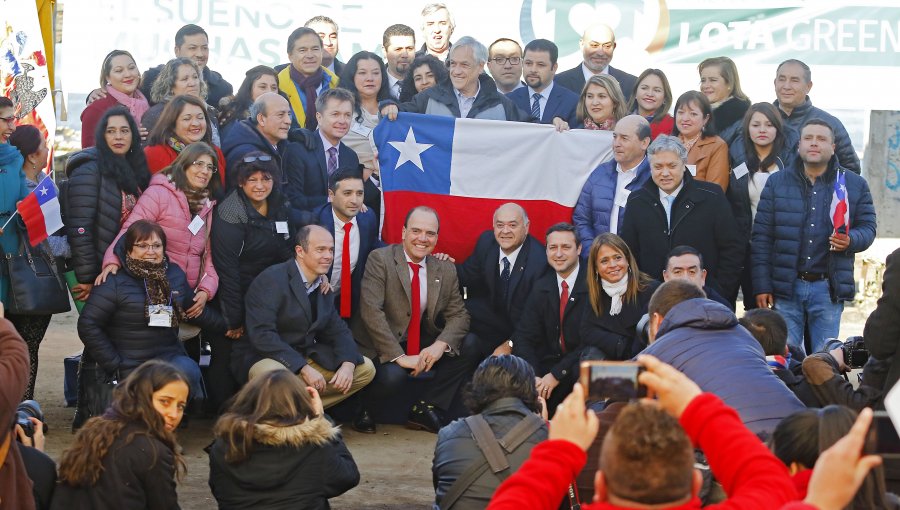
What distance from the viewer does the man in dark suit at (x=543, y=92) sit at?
33.1 ft

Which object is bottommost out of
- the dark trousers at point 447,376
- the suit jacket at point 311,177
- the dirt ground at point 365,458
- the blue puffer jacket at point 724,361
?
the dirt ground at point 365,458

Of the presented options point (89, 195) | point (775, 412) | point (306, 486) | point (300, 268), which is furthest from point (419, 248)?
point (775, 412)

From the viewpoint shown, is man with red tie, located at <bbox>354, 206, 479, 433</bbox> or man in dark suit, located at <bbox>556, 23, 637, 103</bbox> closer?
man with red tie, located at <bbox>354, 206, 479, 433</bbox>

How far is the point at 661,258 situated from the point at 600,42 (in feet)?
7.82

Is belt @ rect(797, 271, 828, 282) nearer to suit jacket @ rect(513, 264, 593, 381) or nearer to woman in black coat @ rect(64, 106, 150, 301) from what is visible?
suit jacket @ rect(513, 264, 593, 381)

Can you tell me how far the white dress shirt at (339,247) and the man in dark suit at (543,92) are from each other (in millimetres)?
1945

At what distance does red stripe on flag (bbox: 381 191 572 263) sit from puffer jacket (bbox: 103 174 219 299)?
5.64 ft

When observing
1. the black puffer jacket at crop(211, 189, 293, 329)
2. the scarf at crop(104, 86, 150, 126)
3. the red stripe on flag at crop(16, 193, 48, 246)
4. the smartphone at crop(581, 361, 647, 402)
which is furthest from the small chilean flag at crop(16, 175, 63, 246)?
→ the smartphone at crop(581, 361, 647, 402)

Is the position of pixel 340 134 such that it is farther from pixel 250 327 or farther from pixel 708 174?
pixel 708 174

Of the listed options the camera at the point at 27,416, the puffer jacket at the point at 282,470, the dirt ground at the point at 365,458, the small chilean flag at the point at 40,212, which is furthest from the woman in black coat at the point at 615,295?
the camera at the point at 27,416

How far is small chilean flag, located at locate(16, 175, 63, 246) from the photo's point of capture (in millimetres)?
8023

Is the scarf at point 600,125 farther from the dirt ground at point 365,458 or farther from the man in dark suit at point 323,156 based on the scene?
the dirt ground at point 365,458

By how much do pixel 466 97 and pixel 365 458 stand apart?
3.04 meters

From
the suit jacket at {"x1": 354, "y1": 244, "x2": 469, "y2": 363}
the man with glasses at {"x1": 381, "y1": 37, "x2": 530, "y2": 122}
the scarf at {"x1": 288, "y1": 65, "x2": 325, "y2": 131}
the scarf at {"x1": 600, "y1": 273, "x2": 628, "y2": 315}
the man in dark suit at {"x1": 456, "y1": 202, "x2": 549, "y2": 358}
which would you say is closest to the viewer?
the scarf at {"x1": 600, "y1": 273, "x2": 628, "y2": 315}
